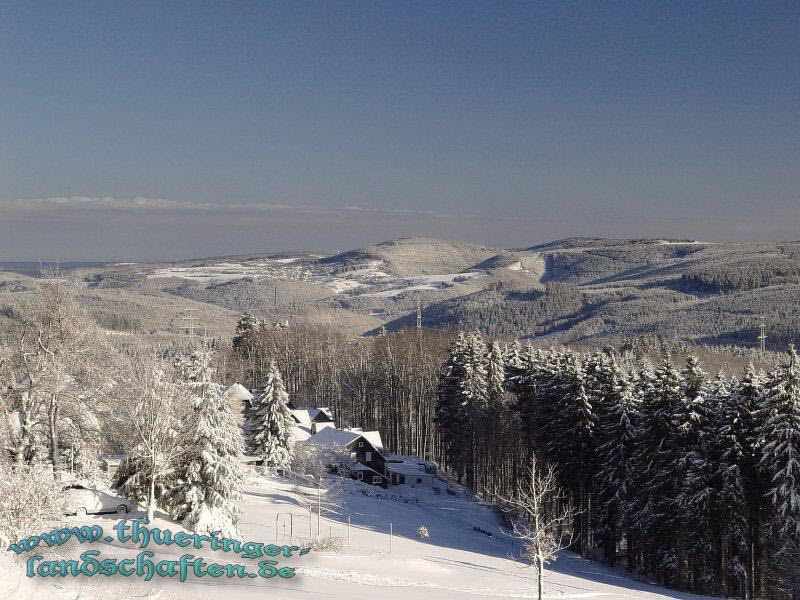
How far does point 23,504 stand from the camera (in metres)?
21.0

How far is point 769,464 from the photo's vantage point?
103 ft

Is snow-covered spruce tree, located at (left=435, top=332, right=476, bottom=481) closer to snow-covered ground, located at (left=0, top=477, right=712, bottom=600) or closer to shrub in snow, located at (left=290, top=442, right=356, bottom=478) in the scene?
snow-covered ground, located at (left=0, top=477, right=712, bottom=600)

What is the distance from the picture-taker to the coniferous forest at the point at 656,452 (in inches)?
1266

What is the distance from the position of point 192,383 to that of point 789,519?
2447 cm

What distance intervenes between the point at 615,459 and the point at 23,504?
28032 millimetres

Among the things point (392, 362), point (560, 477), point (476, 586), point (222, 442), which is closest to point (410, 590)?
point (476, 586)

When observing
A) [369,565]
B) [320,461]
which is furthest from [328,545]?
[320,461]

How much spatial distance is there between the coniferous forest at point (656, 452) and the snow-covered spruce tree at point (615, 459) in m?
0.07

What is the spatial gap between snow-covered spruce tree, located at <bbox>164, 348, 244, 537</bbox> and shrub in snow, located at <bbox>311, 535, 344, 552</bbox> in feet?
11.2

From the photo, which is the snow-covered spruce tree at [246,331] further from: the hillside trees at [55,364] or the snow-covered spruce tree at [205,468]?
the hillside trees at [55,364]

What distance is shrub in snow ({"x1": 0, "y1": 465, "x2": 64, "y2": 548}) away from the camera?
2069 cm

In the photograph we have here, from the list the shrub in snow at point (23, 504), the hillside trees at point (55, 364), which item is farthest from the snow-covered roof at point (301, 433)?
the shrub in snow at point (23, 504)

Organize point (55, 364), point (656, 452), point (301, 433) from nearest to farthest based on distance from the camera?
point (55, 364) < point (656, 452) < point (301, 433)

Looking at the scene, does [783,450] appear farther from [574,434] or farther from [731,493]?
[574,434]
